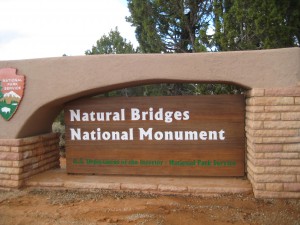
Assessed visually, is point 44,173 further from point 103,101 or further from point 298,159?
point 298,159

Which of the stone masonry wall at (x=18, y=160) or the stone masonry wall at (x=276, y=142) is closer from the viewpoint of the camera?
the stone masonry wall at (x=276, y=142)

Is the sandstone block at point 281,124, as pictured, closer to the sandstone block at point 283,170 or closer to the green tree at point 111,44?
the sandstone block at point 283,170

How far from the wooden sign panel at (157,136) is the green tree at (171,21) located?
6.90 m

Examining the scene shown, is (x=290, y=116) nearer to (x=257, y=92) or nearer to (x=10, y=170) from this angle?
(x=257, y=92)

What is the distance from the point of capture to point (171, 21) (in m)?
12.4

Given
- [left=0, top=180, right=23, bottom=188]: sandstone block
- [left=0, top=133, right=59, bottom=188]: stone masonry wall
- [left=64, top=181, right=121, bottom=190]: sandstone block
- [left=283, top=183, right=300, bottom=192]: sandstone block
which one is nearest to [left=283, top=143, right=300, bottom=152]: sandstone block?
[left=283, top=183, right=300, bottom=192]: sandstone block

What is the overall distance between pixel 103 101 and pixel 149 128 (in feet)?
2.84

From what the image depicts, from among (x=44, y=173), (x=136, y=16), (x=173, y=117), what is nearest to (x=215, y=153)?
(x=173, y=117)

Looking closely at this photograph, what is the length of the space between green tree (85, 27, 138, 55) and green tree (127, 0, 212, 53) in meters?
3.01

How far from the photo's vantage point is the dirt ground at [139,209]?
3.92m

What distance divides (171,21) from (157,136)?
8228 millimetres

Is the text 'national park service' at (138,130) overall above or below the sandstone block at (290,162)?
above

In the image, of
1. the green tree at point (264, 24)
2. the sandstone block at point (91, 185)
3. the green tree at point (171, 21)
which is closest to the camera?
the sandstone block at point (91, 185)

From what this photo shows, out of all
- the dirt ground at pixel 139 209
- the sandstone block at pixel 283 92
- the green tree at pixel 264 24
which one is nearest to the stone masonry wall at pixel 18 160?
the dirt ground at pixel 139 209
